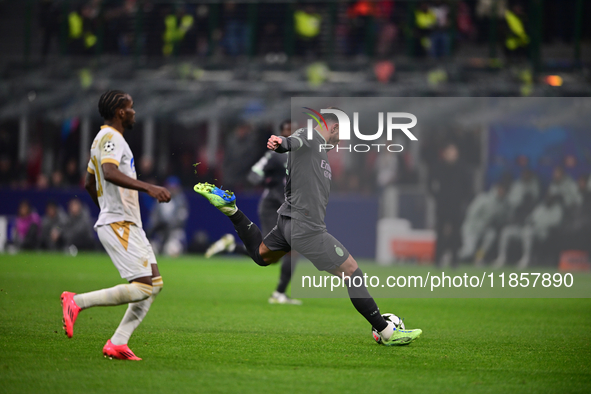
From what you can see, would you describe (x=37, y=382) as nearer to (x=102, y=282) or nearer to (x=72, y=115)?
(x=102, y=282)

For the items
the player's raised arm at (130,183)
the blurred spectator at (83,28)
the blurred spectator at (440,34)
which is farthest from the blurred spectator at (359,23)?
the player's raised arm at (130,183)

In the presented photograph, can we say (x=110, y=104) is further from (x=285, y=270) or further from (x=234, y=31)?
(x=234, y=31)

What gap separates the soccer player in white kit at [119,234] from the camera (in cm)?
587

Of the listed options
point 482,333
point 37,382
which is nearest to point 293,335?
point 482,333

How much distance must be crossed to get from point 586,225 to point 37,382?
1650 centimetres

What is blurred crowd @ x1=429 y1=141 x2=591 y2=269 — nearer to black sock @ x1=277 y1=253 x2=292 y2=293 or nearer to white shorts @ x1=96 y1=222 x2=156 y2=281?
black sock @ x1=277 y1=253 x2=292 y2=293

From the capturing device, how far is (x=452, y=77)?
20.4m

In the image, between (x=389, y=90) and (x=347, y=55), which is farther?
(x=347, y=55)

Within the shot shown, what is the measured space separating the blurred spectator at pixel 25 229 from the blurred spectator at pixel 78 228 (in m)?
0.77

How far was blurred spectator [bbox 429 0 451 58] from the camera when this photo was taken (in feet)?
69.0

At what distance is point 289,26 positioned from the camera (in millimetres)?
21953

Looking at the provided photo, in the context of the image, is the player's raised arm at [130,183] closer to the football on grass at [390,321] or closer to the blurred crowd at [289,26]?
the football on grass at [390,321]

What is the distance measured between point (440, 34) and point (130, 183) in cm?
1693

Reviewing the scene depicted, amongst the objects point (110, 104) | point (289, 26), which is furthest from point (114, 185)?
point (289, 26)
